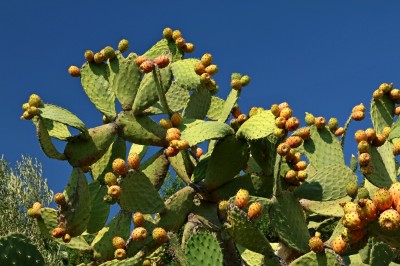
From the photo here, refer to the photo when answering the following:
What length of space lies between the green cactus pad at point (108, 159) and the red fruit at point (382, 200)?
2134 mm

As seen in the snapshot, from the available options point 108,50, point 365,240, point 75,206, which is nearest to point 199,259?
point 365,240

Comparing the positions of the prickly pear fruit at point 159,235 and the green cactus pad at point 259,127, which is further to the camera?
the green cactus pad at point 259,127

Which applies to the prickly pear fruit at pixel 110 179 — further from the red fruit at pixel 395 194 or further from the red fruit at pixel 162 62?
the red fruit at pixel 395 194

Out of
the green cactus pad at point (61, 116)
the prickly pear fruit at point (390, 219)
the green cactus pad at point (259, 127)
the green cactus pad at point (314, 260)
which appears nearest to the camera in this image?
the prickly pear fruit at point (390, 219)

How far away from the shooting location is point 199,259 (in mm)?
2941

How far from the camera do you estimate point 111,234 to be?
12.8 feet

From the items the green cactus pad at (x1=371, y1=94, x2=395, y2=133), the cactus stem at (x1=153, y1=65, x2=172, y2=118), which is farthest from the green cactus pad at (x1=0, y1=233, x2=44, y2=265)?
the green cactus pad at (x1=371, y1=94, x2=395, y2=133)

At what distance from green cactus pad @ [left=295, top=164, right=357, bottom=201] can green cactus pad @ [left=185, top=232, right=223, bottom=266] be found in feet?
3.43

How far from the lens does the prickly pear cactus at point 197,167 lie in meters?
3.54

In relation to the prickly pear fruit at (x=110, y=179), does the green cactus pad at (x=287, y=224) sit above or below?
below

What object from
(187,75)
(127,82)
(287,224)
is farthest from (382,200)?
(127,82)

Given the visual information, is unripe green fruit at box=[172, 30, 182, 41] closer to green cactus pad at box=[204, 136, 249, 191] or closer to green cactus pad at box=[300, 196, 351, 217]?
green cactus pad at box=[204, 136, 249, 191]

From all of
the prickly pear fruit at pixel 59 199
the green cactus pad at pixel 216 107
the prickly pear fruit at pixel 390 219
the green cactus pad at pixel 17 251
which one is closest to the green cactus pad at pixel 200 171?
the green cactus pad at pixel 216 107

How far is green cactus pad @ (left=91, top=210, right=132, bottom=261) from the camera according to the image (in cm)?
389
